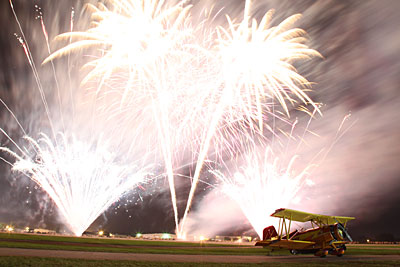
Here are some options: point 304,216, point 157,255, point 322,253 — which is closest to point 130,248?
point 157,255

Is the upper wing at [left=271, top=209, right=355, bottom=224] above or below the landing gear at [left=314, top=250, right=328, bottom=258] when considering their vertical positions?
above

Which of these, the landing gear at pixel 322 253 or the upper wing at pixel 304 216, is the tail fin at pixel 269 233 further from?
the landing gear at pixel 322 253

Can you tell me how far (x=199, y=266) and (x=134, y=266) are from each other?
3.47 metres

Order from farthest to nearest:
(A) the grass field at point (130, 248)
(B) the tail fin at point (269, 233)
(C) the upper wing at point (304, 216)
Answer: (B) the tail fin at point (269, 233)
(A) the grass field at point (130, 248)
(C) the upper wing at point (304, 216)

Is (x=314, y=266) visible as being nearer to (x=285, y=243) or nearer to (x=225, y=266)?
(x=225, y=266)

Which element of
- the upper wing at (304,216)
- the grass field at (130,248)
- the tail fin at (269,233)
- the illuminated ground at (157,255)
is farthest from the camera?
the tail fin at (269,233)

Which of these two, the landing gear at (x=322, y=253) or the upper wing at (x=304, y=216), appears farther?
the upper wing at (x=304, y=216)

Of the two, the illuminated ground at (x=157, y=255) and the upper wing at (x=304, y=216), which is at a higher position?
the upper wing at (x=304, y=216)

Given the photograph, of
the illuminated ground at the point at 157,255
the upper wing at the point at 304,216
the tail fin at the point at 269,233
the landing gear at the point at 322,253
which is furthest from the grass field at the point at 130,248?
the landing gear at the point at 322,253

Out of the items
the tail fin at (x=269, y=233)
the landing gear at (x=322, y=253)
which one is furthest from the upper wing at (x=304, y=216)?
the landing gear at (x=322, y=253)

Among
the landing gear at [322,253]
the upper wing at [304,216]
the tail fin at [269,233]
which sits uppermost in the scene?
the upper wing at [304,216]

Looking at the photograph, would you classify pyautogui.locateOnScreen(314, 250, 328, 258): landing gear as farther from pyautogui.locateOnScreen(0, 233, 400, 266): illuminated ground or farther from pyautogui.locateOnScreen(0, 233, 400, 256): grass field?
pyautogui.locateOnScreen(0, 233, 400, 256): grass field

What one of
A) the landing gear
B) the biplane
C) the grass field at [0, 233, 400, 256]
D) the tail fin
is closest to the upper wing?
the biplane

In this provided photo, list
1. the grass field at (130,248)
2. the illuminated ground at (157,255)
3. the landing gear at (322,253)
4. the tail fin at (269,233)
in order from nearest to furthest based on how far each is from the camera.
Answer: the illuminated ground at (157,255), the landing gear at (322,253), the grass field at (130,248), the tail fin at (269,233)
